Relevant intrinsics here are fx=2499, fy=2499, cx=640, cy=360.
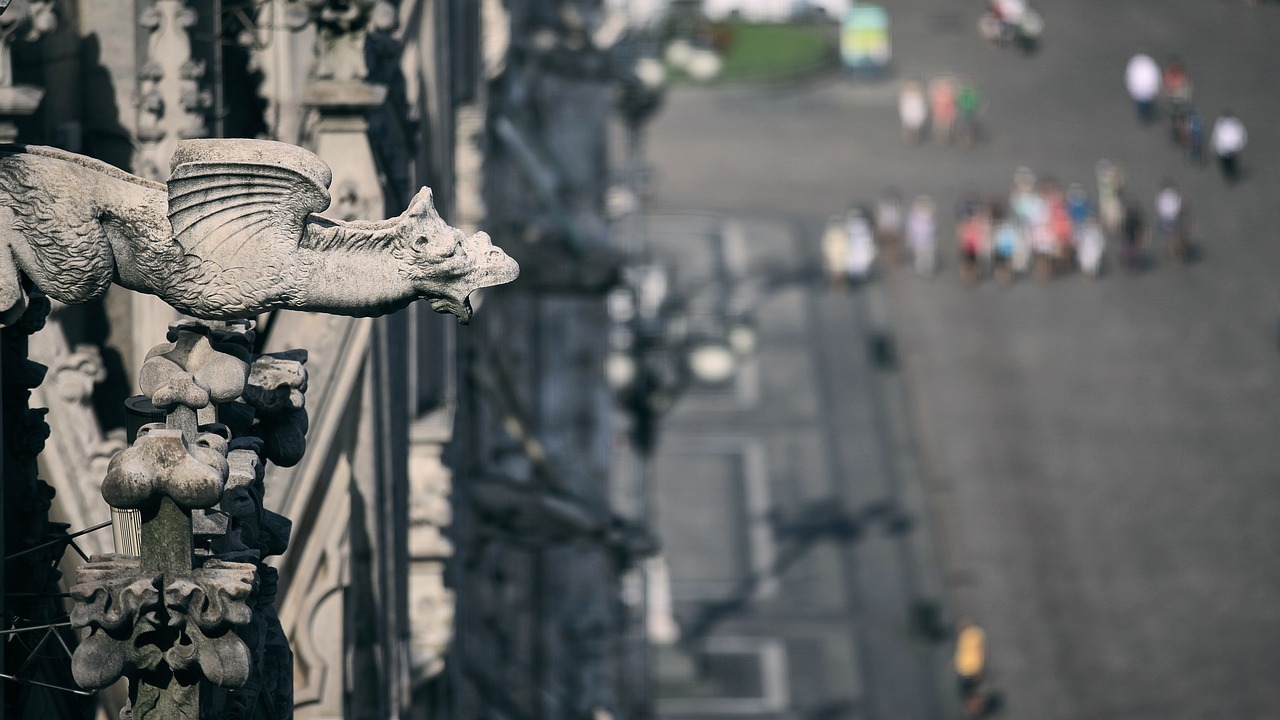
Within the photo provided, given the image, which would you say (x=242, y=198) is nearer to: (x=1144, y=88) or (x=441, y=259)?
(x=441, y=259)

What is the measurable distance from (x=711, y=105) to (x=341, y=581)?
68425 mm

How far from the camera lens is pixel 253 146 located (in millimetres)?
6223

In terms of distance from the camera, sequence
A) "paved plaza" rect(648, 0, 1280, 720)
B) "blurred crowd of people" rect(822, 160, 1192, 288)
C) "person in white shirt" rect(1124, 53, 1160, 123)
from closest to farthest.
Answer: "paved plaza" rect(648, 0, 1280, 720), "blurred crowd of people" rect(822, 160, 1192, 288), "person in white shirt" rect(1124, 53, 1160, 123)

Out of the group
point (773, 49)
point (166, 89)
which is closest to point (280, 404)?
point (166, 89)

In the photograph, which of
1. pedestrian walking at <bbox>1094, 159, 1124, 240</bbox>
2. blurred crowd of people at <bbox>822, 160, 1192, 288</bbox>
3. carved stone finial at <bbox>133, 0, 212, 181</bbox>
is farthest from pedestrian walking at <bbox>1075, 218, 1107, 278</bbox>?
carved stone finial at <bbox>133, 0, 212, 181</bbox>

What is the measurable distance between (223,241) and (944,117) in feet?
227

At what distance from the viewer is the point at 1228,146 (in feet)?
227

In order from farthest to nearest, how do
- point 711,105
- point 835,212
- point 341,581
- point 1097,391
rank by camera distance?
point 711,105 < point 835,212 < point 1097,391 < point 341,581

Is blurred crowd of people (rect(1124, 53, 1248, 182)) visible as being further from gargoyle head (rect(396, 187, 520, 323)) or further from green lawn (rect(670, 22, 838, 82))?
gargoyle head (rect(396, 187, 520, 323))

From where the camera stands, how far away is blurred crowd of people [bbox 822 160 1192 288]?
6309 centimetres

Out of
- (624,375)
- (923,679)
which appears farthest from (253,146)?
(923,679)

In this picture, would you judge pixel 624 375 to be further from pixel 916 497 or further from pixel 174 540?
pixel 174 540

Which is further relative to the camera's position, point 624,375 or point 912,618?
point 912,618

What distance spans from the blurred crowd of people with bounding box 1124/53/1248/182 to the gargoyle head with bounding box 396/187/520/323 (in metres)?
64.7
